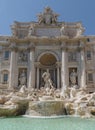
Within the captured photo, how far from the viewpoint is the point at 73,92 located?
24.7m

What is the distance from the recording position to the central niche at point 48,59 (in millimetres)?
33022

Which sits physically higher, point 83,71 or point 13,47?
point 13,47

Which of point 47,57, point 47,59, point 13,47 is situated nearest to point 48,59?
point 47,59

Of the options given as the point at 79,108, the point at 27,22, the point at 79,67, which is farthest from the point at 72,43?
the point at 79,108

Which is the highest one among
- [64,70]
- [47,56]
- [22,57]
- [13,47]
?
[13,47]

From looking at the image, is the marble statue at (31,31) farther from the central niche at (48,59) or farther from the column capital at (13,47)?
the central niche at (48,59)

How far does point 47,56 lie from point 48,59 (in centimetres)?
78

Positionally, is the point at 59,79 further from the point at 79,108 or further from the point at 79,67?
the point at 79,108

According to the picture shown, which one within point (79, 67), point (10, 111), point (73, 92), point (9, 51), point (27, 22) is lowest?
point (10, 111)

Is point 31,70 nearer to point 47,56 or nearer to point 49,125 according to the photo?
point 47,56

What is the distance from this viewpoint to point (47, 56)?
3338 cm

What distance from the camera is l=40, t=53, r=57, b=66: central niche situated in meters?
33.0

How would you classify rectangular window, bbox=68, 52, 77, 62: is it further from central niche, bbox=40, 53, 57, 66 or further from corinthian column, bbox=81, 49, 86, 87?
central niche, bbox=40, 53, 57, 66

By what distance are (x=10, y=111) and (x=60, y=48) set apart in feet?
54.1
